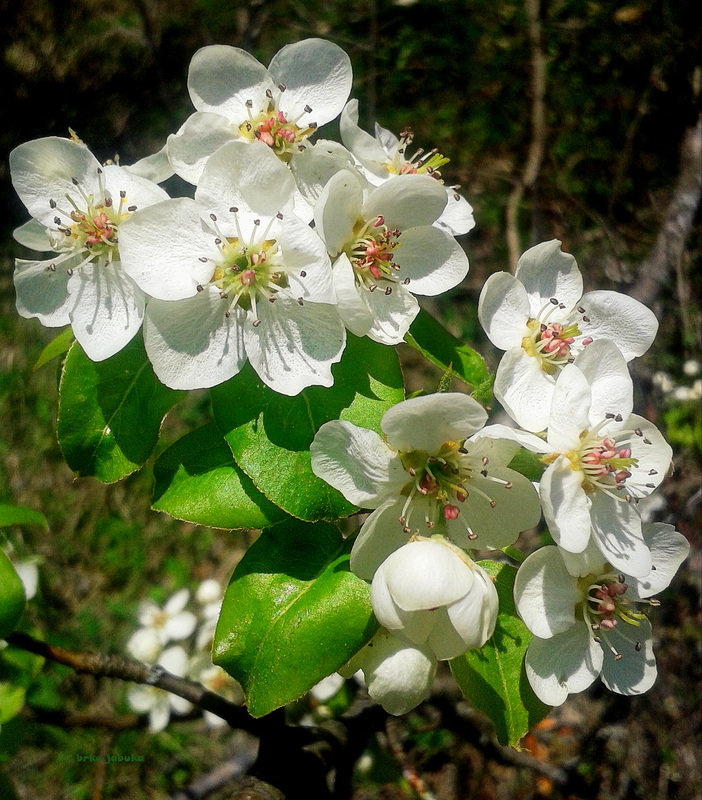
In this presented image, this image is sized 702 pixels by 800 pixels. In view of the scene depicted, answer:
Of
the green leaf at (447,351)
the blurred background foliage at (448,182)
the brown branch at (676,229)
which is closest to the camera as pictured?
the green leaf at (447,351)

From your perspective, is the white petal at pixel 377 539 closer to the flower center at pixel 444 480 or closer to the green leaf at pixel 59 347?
the flower center at pixel 444 480

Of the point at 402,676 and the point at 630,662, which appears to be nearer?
the point at 402,676

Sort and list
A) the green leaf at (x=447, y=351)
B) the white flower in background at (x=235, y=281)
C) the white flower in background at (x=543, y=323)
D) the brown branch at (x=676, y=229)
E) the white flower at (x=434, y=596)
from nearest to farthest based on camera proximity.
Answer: the white flower at (x=434, y=596) < the white flower in background at (x=235, y=281) < the white flower in background at (x=543, y=323) < the green leaf at (x=447, y=351) < the brown branch at (x=676, y=229)

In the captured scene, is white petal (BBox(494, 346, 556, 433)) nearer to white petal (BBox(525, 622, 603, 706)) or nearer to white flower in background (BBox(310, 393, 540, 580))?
white flower in background (BBox(310, 393, 540, 580))

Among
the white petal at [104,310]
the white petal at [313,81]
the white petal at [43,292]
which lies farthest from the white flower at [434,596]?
the white petal at [313,81]

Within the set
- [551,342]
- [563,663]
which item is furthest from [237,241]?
[563,663]

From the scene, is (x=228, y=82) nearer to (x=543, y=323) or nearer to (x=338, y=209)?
(x=338, y=209)

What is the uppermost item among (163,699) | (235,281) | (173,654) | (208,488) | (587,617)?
(235,281)

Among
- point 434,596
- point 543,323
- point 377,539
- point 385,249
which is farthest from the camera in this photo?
point 543,323
